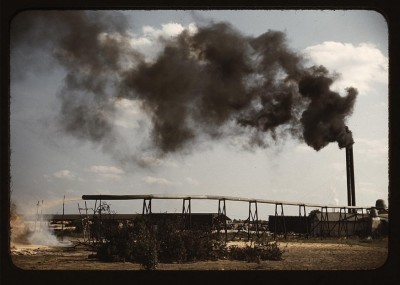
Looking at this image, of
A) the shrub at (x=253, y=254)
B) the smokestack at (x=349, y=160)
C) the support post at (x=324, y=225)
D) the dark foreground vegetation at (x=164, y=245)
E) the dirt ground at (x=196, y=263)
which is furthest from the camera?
the support post at (x=324, y=225)

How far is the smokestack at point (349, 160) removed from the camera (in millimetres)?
19591

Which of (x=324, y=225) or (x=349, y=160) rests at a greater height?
(x=349, y=160)

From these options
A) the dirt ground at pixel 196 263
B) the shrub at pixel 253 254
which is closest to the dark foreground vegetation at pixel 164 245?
the shrub at pixel 253 254

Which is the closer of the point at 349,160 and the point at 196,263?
the point at 196,263

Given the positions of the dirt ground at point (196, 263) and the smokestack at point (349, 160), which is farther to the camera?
the smokestack at point (349, 160)

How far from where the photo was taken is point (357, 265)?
1324 centimetres

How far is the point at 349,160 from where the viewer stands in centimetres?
2341

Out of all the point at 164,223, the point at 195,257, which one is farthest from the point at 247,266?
the point at 164,223

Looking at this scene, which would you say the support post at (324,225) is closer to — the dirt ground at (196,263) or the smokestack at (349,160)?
the smokestack at (349,160)

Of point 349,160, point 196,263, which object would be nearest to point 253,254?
point 196,263

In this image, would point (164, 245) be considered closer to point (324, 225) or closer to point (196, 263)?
point (196, 263)

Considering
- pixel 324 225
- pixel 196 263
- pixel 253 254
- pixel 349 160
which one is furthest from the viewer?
pixel 324 225

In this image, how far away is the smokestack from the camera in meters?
19.6
